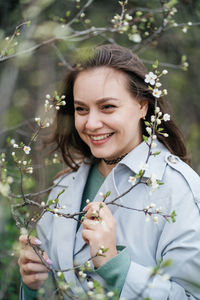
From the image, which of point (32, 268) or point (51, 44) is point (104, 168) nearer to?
point (32, 268)

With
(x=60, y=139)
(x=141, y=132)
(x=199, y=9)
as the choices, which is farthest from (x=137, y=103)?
(x=199, y=9)

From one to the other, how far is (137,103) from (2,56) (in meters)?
0.75

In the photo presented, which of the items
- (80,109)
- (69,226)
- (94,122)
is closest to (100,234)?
(69,226)

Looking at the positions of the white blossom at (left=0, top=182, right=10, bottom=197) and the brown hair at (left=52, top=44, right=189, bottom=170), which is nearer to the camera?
the white blossom at (left=0, top=182, right=10, bottom=197)

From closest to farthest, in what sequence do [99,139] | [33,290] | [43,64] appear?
[99,139] → [33,290] → [43,64]

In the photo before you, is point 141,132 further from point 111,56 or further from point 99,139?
point 111,56

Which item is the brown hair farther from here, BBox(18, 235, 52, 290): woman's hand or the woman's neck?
BBox(18, 235, 52, 290): woman's hand

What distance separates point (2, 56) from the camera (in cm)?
208

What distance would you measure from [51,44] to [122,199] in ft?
4.15

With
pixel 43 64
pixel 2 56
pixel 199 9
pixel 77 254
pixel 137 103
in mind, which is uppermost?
pixel 2 56

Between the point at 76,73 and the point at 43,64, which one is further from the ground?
the point at 76,73

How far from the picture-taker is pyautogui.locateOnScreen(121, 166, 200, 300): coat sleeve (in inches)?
69.5

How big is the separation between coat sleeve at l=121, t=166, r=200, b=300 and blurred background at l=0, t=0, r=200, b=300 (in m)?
0.68

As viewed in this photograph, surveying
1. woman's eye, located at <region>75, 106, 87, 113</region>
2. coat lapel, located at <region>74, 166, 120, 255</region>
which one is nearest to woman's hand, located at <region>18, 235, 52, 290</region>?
coat lapel, located at <region>74, 166, 120, 255</region>
